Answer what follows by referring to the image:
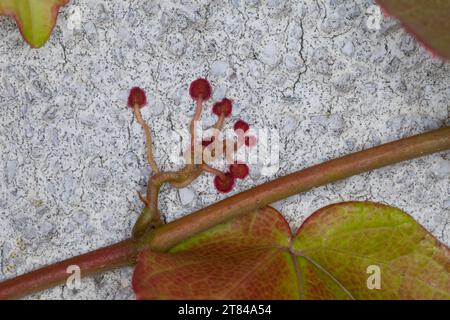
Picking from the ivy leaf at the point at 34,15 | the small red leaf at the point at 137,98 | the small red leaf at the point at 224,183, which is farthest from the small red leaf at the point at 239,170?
the ivy leaf at the point at 34,15

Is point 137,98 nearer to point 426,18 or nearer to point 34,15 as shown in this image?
point 34,15

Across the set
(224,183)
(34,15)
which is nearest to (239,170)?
(224,183)

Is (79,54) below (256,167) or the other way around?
the other way around

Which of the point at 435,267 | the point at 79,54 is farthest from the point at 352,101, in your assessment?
the point at 79,54

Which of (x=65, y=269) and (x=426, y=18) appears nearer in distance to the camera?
(x=426, y=18)

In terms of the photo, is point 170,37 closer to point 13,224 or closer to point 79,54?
point 79,54

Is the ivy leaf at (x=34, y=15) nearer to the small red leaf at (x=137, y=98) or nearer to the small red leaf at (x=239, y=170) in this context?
the small red leaf at (x=137, y=98)
